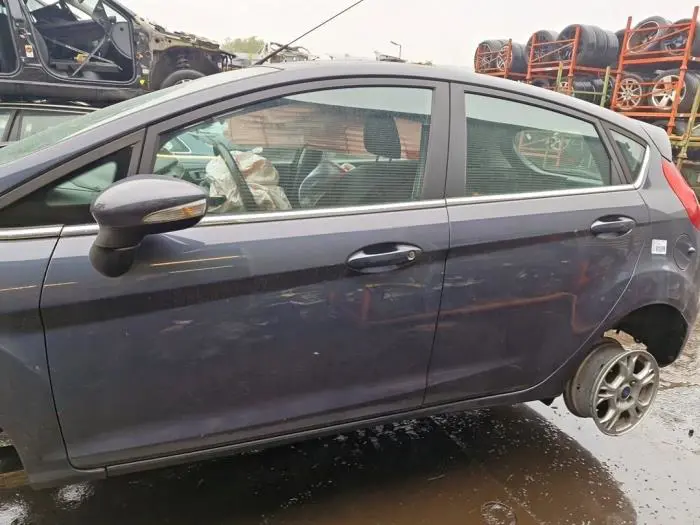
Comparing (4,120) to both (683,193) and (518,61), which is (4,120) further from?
(518,61)

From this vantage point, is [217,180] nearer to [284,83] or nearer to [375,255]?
[284,83]

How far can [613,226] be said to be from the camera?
87.6 inches

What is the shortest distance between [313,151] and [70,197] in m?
0.80

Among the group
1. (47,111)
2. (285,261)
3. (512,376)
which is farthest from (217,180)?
(47,111)

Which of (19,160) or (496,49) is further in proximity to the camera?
(496,49)

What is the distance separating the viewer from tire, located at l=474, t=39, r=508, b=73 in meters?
13.0

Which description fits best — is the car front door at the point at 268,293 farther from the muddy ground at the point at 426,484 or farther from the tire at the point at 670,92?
the tire at the point at 670,92

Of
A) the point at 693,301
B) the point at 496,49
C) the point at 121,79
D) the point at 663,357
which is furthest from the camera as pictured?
the point at 496,49

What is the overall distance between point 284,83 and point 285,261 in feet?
2.06

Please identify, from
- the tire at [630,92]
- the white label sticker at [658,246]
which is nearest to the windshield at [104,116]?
the white label sticker at [658,246]

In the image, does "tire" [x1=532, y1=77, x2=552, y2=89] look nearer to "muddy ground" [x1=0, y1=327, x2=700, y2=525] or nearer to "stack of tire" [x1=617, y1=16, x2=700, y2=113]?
"stack of tire" [x1=617, y1=16, x2=700, y2=113]

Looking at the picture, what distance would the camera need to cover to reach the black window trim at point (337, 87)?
172cm

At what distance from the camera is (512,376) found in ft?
7.27

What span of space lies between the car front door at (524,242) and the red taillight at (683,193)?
0.27m
